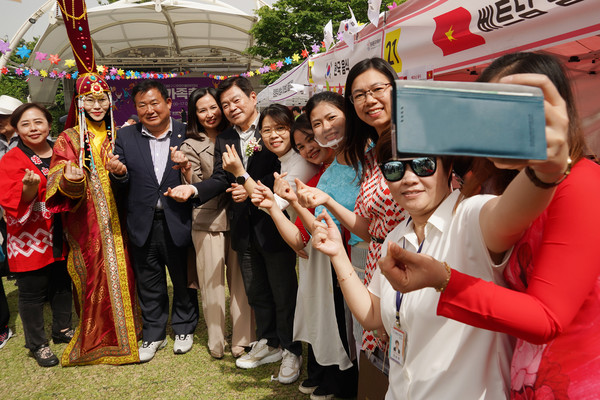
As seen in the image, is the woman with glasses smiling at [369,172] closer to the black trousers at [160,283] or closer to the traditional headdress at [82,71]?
the black trousers at [160,283]

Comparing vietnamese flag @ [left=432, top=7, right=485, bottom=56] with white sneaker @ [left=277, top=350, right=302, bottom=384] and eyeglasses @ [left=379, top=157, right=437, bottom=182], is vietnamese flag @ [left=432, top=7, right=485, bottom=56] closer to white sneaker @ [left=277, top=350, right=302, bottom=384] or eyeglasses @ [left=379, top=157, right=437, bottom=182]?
eyeglasses @ [left=379, top=157, right=437, bottom=182]

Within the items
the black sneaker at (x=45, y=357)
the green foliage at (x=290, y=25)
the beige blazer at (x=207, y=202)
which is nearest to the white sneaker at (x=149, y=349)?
the black sneaker at (x=45, y=357)

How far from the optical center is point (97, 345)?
322 centimetres

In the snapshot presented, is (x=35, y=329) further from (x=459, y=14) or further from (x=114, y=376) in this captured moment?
(x=459, y=14)

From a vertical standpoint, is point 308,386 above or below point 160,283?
below

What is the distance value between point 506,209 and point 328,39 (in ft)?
12.8

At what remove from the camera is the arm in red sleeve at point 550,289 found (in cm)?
78

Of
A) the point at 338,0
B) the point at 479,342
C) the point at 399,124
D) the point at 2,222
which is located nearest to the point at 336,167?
the point at 479,342

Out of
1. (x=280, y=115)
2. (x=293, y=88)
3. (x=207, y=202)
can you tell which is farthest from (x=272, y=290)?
(x=293, y=88)

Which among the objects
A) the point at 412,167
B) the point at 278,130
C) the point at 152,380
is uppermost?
the point at 278,130

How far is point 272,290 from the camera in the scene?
9.73ft

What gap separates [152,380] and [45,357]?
93cm

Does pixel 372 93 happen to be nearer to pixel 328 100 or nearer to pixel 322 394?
pixel 328 100

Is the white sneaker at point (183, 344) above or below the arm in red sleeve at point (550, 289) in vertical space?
below
